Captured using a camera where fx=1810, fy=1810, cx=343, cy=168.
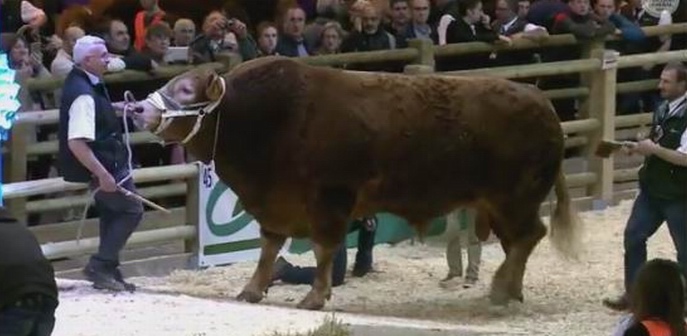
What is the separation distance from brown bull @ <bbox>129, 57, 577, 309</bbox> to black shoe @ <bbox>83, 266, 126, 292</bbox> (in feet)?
2.78

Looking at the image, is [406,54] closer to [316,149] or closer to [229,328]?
[316,149]

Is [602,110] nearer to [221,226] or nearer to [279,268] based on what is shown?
[221,226]

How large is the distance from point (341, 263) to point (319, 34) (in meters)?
2.64

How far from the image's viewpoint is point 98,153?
1112 centimetres

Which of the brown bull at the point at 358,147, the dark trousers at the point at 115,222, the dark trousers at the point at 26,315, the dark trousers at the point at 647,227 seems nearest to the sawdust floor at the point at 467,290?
the brown bull at the point at 358,147

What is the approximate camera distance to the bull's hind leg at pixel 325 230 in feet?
37.6

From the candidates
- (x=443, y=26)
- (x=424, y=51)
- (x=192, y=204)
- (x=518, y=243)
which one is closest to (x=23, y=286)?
(x=518, y=243)

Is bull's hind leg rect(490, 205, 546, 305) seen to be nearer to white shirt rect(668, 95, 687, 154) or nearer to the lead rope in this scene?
white shirt rect(668, 95, 687, 154)

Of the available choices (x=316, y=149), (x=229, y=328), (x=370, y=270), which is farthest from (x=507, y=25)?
(x=229, y=328)

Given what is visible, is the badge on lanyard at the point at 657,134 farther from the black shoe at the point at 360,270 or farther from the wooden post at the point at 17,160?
the wooden post at the point at 17,160

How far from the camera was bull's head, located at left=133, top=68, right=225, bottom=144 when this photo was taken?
11273 mm

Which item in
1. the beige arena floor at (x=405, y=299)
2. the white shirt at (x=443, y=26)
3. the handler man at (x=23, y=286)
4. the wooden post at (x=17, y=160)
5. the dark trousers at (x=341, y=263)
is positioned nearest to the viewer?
the handler man at (x=23, y=286)

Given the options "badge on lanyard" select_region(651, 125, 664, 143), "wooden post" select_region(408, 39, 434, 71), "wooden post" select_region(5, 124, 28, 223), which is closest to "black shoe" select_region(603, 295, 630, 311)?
"badge on lanyard" select_region(651, 125, 664, 143)

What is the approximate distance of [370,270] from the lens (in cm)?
1318
